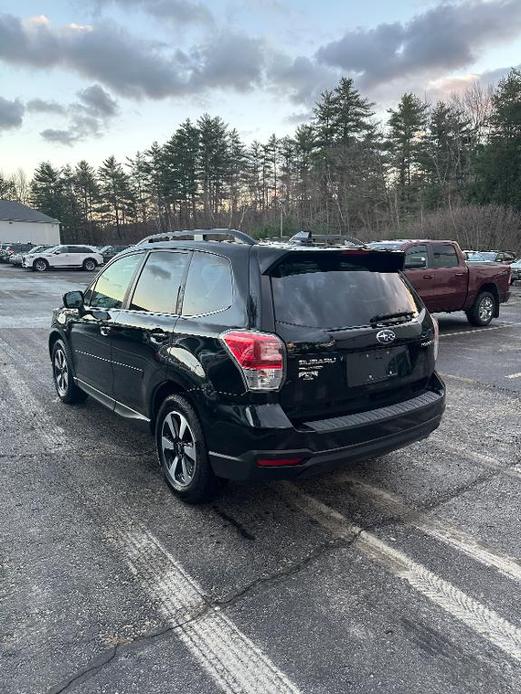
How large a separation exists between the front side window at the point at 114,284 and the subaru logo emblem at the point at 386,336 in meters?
2.14

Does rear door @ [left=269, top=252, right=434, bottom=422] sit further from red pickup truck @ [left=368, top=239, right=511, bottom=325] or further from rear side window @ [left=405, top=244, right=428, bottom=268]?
rear side window @ [left=405, top=244, right=428, bottom=268]

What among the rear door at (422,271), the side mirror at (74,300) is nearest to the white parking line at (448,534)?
the side mirror at (74,300)

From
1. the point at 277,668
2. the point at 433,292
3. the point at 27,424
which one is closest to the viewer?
the point at 277,668

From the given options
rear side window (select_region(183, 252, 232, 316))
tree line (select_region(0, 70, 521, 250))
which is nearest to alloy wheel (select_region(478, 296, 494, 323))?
rear side window (select_region(183, 252, 232, 316))

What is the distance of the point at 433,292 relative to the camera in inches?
392

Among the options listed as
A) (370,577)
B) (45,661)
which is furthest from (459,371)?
(45,661)

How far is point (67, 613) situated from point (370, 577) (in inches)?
60.2

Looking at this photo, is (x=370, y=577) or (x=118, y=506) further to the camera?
(x=118, y=506)

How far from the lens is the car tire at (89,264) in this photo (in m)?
34.0

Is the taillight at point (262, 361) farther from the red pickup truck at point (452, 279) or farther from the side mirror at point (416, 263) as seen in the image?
the side mirror at point (416, 263)

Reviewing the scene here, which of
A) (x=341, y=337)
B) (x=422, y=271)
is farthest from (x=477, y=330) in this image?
(x=341, y=337)

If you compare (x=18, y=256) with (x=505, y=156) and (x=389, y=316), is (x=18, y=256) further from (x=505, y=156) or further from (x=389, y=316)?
(x=389, y=316)

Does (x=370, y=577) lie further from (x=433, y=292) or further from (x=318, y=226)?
(x=318, y=226)

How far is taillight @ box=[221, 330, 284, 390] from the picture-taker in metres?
2.90
